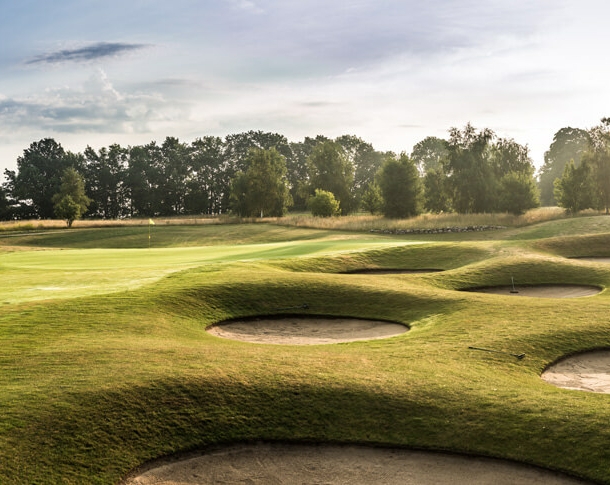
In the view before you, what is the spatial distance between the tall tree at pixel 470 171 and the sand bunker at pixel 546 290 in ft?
190

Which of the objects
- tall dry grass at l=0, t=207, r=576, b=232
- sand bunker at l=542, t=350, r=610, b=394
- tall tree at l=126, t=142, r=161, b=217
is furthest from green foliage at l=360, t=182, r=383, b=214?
sand bunker at l=542, t=350, r=610, b=394

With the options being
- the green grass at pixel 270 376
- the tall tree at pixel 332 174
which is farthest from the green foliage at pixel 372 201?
the green grass at pixel 270 376

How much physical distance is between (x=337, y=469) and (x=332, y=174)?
3489 inches

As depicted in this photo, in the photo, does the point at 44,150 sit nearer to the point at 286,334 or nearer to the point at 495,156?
the point at 495,156

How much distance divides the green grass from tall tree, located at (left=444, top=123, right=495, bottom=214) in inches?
2417

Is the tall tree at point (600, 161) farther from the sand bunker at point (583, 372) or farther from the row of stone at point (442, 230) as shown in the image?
the sand bunker at point (583, 372)

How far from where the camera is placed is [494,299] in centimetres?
1747

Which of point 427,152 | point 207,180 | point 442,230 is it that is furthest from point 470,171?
point 427,152

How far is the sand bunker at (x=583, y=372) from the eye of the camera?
10.3 m

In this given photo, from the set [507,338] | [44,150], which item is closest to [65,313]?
[507,338]

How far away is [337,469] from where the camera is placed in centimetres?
748

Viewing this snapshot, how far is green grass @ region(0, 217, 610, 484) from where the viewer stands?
7801 mm

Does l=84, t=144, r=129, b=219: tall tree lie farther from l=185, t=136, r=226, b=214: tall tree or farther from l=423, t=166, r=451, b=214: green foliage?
l=423, t=166, r=451, b=214: green foliage

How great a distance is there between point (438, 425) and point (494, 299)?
A: 982 centimetres
